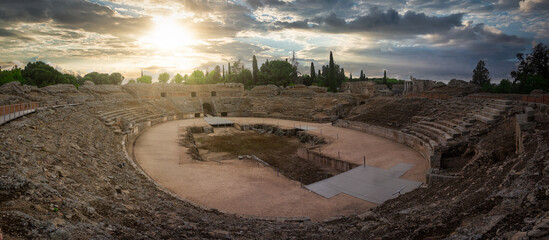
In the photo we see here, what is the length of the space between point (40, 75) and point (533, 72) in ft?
226

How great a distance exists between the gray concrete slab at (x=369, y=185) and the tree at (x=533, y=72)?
89.2ft

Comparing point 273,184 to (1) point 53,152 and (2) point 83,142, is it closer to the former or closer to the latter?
(1) point 53,152

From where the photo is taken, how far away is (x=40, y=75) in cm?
4484

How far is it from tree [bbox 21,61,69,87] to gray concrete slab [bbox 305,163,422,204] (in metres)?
51.2

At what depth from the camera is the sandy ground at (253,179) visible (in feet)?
33.7

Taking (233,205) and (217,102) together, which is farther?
(217,102)

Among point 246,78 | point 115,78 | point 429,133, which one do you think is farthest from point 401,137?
point 115,78

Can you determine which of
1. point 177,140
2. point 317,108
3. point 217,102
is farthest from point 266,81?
point 177,140

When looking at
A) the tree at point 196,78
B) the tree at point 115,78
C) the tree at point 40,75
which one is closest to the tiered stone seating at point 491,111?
the tree at point 40,75

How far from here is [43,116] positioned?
15.2 meters

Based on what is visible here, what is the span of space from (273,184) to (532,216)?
31.3 ft

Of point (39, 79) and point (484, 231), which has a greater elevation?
point (39, 79)

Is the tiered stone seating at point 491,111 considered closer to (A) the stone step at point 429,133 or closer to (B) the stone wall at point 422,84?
(A) the stone step at point 429,133

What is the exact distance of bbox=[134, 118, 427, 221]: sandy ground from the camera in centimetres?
1026
